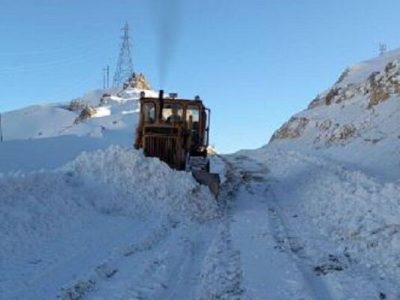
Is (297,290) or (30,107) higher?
(30,107)

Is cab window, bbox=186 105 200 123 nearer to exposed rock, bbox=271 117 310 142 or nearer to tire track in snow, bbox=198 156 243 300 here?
tire track in snow, bbox=198 156 243 300

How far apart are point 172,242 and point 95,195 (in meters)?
4.20

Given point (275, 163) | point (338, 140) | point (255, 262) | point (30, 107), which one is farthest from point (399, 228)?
point (30, 107)

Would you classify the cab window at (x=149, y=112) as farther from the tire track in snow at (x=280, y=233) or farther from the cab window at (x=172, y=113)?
the tire track in snow at (x=280, y=233)

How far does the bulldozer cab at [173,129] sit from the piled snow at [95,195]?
4.60 feet

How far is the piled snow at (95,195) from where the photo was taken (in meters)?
12.2

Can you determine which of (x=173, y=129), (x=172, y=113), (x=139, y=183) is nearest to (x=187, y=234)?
(x=139, y=183)

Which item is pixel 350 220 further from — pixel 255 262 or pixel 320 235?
pixel 255 262

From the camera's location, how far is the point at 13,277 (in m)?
9.17

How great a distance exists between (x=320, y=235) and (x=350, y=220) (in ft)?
3.47

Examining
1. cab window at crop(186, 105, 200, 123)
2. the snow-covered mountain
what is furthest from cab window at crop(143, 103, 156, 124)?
the snow-covered mountain

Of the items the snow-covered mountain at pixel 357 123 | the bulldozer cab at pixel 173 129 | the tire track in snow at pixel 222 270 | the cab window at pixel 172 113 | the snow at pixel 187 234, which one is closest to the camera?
the tire track in snow at pixel 222 270

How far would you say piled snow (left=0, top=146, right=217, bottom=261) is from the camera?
12.2 meters

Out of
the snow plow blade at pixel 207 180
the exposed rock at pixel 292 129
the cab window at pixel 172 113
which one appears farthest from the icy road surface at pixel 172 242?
the exposed rock at pixel 292 129
